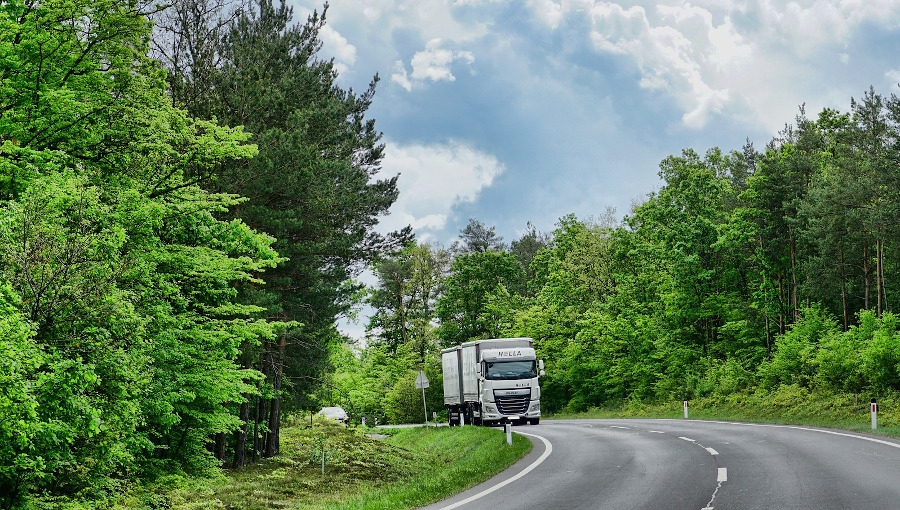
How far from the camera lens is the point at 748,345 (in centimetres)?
4881

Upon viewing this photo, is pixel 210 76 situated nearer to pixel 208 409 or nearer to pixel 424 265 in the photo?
pixel 208 409

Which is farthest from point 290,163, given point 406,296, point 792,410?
point 406,296

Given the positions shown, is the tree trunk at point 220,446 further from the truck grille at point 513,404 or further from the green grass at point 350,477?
the truck grille at point 513,404

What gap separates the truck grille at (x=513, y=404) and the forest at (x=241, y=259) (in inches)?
273

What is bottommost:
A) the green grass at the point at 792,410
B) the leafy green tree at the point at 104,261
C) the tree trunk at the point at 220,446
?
the green grass at the point at 792,410

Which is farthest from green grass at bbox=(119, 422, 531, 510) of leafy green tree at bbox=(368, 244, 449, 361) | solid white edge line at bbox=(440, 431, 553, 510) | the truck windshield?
leafy green tree at bbox=(368, 244, 449, 361)

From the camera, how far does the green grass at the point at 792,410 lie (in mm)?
27766

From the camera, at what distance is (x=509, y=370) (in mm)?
33406

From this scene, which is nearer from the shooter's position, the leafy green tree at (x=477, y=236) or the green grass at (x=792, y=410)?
the green grass at (x=792, y=410)

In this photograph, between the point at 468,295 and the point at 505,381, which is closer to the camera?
the point at 505,381

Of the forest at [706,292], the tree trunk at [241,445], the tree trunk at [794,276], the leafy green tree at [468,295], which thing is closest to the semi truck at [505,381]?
the forest at [706,292]

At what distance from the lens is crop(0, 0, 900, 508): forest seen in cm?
1255

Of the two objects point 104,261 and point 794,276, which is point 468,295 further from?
point 104,261

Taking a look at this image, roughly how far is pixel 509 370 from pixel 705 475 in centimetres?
1844
